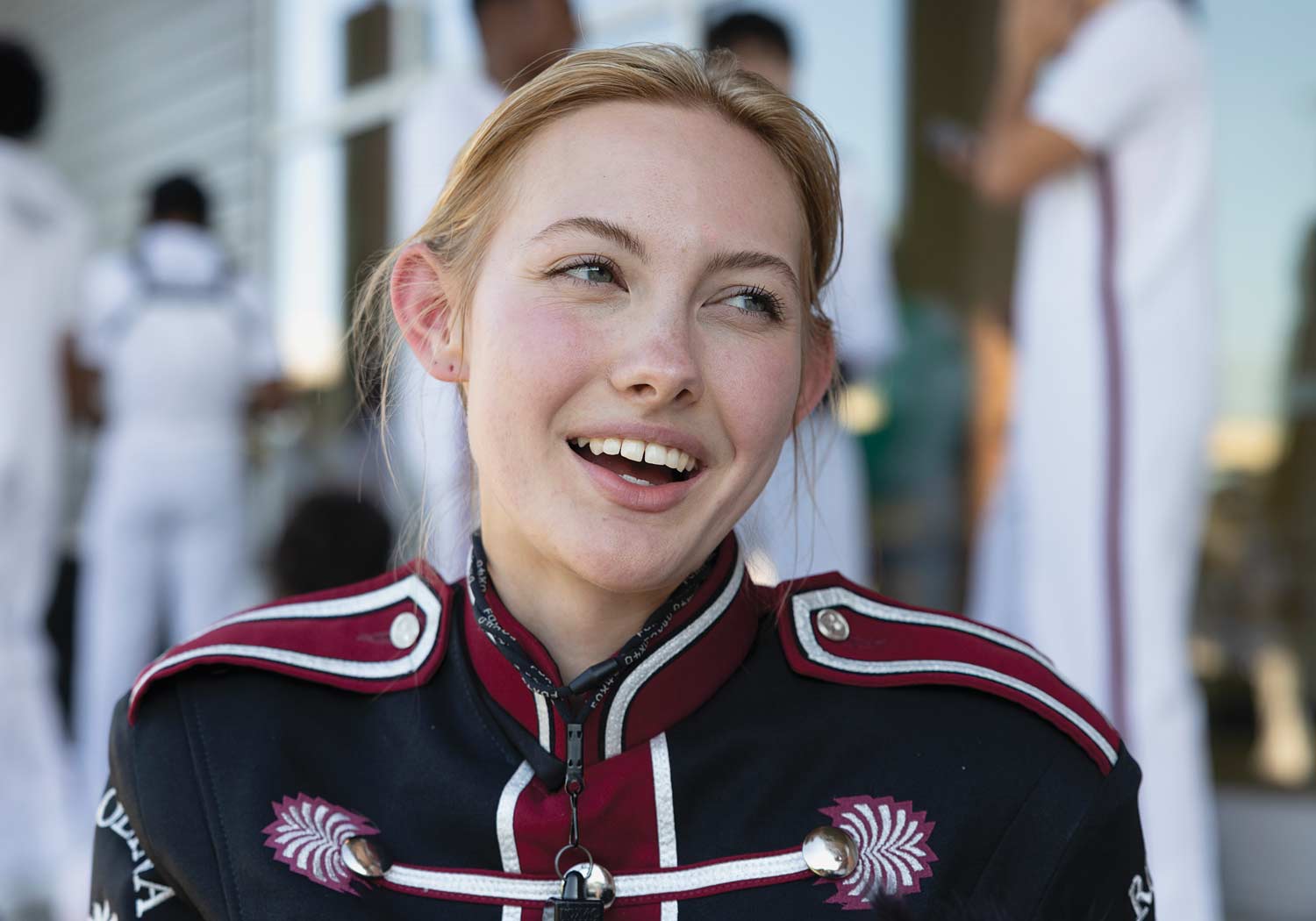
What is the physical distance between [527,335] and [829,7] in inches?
157

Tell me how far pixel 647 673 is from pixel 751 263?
40cm

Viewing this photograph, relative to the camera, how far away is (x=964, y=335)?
15.5ft

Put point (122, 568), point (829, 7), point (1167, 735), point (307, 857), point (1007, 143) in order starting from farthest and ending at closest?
1. point (829, 7)
2. point (122, 568)
3. point (1007, 143)
4. point (1167, 735)
5. point (307, 857)

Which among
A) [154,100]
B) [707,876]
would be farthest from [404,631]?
[154,100]

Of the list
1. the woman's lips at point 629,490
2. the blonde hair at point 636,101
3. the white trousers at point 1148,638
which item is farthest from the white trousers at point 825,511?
the woman's lips at point 629,490

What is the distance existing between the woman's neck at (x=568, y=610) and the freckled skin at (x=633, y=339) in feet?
0.07

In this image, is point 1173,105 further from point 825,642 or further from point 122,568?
point 122,568

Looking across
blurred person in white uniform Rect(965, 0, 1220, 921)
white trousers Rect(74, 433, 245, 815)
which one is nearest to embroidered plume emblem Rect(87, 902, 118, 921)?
blurred person in white uniform Rect(965, 0, 1220, 921)

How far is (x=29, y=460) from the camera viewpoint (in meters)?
4.08

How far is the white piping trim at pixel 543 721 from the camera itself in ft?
4.47

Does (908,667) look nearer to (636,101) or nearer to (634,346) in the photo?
(634,346)

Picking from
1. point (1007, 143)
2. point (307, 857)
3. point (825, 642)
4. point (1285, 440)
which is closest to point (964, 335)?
point (1285, 440)

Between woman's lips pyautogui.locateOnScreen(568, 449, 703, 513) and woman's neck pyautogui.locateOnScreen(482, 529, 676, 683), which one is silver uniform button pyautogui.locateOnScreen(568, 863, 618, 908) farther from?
woman's lips pyautogui.locateOnScreen(568, 449, 703, 513)

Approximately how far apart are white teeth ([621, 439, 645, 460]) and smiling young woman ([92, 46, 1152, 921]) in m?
0.02
